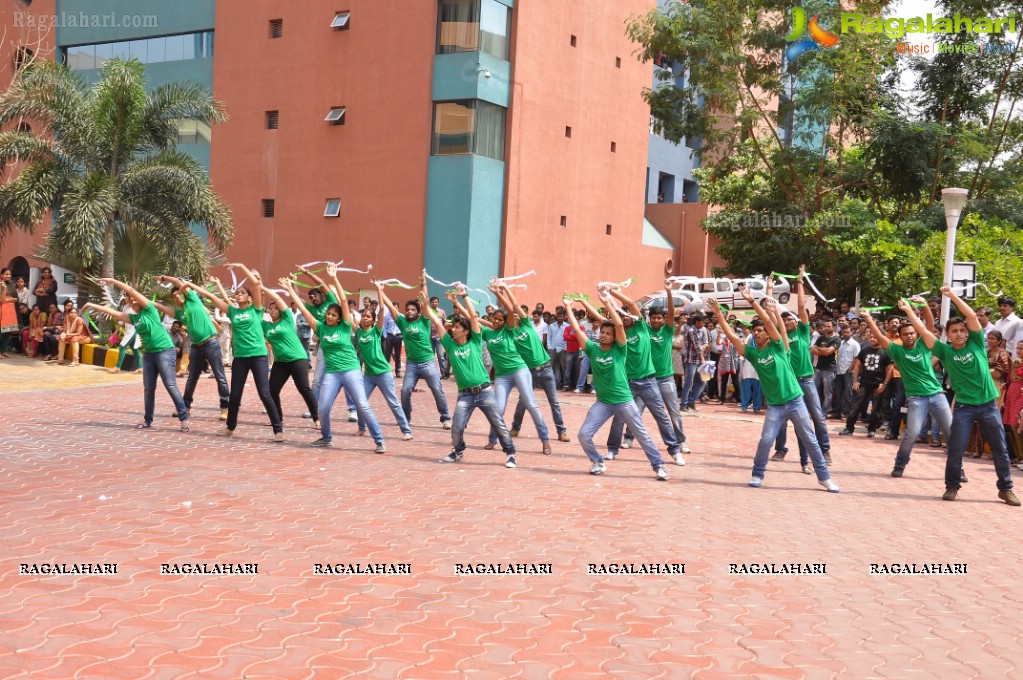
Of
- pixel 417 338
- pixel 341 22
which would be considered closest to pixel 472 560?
pixel 417 338

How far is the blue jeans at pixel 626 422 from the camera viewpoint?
414 inches

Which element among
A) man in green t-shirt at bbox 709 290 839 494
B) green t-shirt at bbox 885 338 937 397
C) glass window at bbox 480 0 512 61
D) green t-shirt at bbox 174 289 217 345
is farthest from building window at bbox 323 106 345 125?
green t-shirt at bbox 885 338 937 397

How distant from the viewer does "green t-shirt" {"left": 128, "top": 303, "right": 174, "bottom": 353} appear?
498 inches

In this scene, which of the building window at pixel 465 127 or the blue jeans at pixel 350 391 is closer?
the blue jeans at pixel 350 391

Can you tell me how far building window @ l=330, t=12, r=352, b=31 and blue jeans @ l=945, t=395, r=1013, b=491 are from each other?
24411 mm

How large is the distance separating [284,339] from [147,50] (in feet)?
85.8

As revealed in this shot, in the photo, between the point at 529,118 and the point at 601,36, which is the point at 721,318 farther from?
the point at 601,36

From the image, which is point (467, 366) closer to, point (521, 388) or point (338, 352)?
point (521, 388)

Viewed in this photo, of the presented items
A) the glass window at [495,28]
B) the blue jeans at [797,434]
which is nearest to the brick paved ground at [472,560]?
the blue jeans at [797,434]

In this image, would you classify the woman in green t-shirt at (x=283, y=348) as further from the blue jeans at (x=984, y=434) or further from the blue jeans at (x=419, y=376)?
the blue jeans at (x=984, y=434)

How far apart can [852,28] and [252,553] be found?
25.4 meters

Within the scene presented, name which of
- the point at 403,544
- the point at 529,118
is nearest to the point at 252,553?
the point at 403,544

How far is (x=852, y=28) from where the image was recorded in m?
27.6

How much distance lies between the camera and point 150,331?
1265 cm
